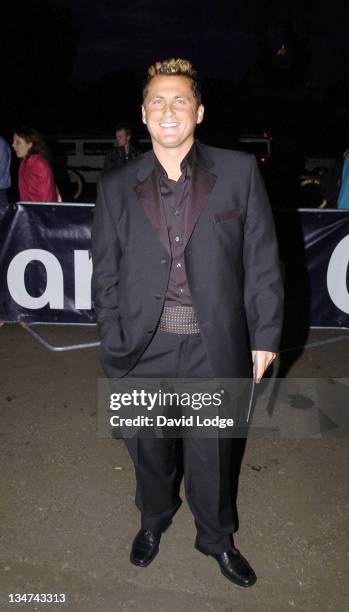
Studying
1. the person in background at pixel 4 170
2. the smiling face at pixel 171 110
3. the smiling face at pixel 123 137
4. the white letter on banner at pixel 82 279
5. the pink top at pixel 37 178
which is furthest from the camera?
the smiling face at pixel 123 137

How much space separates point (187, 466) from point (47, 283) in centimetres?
363

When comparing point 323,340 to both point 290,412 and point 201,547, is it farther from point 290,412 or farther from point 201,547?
point 201,547

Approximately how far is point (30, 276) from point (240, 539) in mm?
3799

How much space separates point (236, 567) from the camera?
9.30 ft

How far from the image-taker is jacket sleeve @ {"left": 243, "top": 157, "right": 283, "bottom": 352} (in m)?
2.51

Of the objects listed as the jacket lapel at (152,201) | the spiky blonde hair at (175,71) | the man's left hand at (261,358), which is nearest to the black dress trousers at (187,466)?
the man's left hand at (261,358)

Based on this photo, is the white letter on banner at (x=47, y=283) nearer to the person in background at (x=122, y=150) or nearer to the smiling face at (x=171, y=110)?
the smiling face at (x=171, y=110)

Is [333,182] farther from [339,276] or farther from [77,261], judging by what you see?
[77,261]

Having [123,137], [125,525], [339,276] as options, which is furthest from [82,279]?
[123,137]

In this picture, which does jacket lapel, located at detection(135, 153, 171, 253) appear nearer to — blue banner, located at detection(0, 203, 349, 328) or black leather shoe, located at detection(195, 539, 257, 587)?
black leather shoe, located at detection(195, 539, 257, 587)

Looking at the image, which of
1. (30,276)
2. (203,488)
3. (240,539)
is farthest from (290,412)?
(30,276)

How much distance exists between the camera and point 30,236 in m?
5.96

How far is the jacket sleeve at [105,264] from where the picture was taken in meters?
2.62

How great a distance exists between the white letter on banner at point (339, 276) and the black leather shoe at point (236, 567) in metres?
3.58
